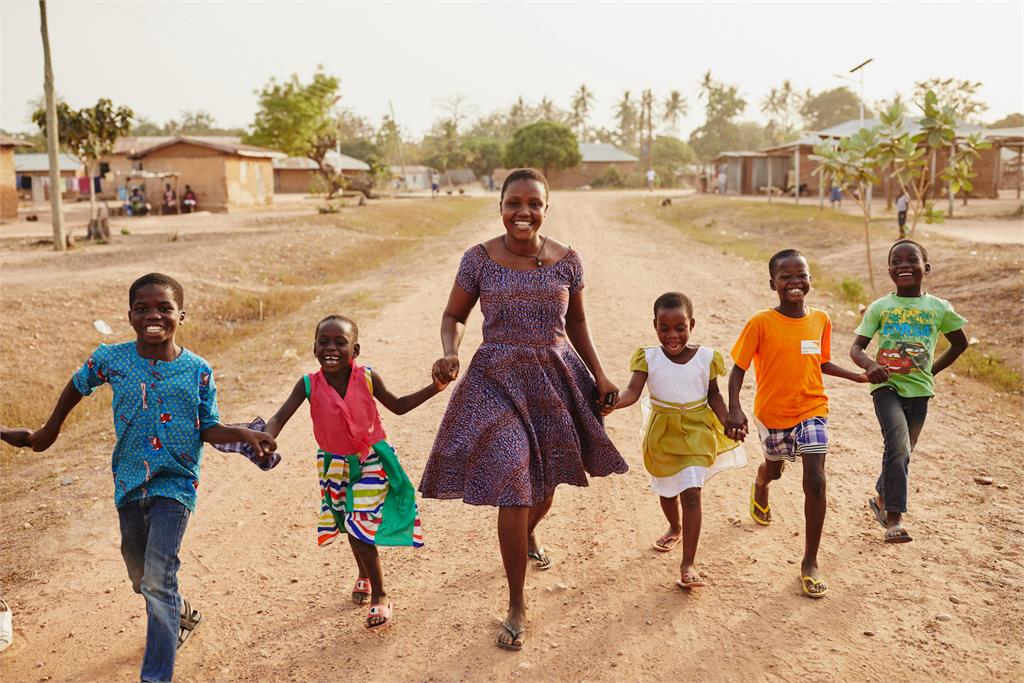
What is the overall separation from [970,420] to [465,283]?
5193 mm

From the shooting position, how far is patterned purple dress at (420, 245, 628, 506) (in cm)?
376

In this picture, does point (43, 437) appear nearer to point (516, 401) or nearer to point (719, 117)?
point (516, 401)

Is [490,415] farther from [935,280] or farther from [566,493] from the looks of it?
[935,280]

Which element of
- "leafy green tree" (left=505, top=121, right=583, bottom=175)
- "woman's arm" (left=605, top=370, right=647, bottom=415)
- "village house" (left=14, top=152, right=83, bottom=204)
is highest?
"leafy green tree" (left=505, top=121, right=583, bottom=175)

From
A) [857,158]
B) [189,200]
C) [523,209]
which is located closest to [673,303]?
[523,209]

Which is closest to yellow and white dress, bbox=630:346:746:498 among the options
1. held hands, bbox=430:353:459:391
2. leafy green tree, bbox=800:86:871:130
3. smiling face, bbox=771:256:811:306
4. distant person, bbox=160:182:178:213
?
smiling face, bbox=771:256:811:306

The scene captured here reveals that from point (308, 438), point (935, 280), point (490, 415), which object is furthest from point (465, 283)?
point (935, 280)

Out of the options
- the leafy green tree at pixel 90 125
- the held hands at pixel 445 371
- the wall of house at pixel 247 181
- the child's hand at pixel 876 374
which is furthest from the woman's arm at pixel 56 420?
the wall of house at pixel 247 181

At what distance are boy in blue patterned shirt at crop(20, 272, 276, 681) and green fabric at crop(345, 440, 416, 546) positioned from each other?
1.63ft

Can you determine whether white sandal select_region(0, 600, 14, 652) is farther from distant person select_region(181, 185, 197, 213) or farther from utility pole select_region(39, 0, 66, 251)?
distant person select_region(181, 185, 197, 213)

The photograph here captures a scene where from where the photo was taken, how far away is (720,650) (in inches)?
143

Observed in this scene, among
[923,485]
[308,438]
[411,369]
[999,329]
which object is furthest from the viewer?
[999,329]

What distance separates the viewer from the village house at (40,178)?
42281 millimetres

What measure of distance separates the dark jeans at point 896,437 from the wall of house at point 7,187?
2971cm
